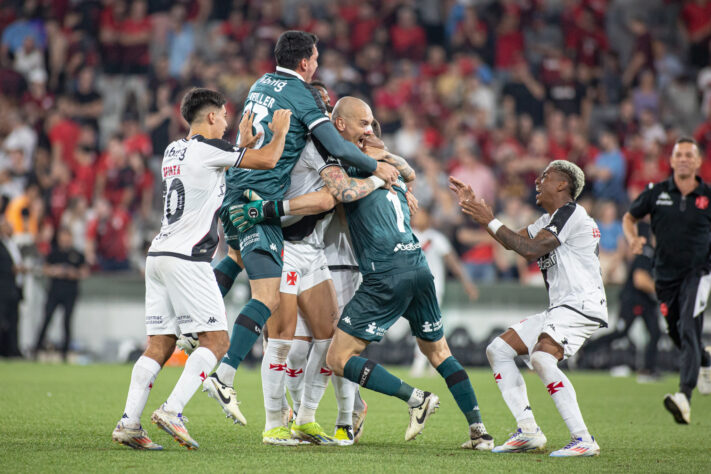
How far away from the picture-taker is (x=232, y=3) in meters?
21.8

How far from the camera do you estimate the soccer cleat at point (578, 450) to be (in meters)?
5.98

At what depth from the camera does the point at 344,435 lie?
6645 millimetres

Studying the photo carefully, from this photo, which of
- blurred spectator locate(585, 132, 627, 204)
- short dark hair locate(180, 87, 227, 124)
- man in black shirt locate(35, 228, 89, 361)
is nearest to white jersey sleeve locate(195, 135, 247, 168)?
short dark hair locate(180, 87, 227, 124)

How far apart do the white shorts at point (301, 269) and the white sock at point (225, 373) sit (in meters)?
0.77

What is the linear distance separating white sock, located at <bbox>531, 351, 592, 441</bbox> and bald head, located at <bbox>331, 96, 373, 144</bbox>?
6.84 ft

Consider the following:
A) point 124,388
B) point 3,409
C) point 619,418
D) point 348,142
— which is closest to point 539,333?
point 348,142

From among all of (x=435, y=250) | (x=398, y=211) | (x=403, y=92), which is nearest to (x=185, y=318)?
(x=398, y=211)

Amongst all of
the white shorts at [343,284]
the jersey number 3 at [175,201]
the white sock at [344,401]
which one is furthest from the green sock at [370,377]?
the jersey number 3 at [175,201]

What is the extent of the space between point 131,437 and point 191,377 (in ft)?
1.79

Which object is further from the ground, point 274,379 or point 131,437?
point 274,379

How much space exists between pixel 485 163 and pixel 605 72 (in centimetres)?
395

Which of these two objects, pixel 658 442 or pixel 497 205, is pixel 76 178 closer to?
pixel 497 205

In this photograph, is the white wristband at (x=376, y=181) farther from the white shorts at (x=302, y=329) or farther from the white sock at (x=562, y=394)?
the white sock at (x=562, y=394)

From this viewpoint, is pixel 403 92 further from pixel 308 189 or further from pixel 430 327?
pixel 430 327
